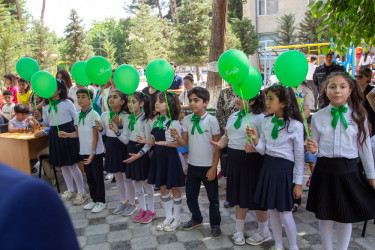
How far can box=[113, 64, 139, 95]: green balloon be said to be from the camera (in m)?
3.26

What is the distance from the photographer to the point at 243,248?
2.86 metres

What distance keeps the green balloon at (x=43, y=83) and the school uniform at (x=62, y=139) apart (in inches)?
13.4

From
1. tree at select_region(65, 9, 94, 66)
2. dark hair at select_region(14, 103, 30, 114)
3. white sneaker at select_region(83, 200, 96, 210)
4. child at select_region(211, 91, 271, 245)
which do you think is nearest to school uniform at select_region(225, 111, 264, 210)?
child at select_region(211, 91, 271, 245)

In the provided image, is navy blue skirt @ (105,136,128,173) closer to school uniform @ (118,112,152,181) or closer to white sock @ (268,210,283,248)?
school uniform @ (118,112,152,181)

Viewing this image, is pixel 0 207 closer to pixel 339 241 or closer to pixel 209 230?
pixel 339 241

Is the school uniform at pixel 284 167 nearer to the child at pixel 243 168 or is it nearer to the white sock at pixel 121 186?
the child at pixel 243 168

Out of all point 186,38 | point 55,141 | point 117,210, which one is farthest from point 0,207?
point 186,38

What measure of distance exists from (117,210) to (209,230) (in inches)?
48.2

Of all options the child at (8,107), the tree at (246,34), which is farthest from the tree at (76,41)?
the child at (8,107)

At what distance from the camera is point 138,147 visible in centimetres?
347

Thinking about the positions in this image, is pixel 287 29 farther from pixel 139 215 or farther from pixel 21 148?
pixel 139 215

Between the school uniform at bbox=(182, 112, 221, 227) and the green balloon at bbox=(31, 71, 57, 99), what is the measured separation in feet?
6.12

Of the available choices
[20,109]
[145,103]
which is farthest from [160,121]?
[20,109]

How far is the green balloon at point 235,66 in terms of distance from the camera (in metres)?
2.52
